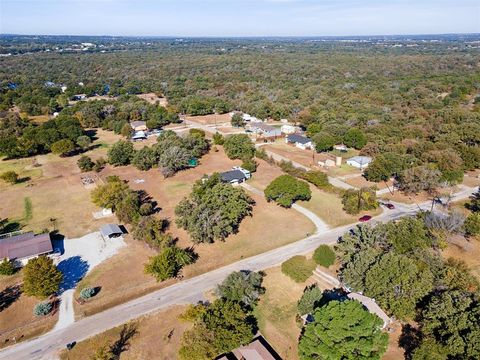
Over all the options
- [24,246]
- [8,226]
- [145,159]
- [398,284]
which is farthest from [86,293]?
[145,159]

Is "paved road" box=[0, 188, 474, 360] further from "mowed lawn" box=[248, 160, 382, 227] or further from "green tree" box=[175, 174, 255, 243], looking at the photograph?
"green tree" box=[175, 174, 255, 243]

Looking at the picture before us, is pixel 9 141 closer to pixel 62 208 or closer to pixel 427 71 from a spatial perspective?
pixel 62 208

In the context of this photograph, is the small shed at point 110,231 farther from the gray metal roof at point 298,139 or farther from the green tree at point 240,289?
the gray metal roof at point 298,139

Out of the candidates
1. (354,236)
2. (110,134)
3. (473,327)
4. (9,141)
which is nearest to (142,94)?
(110,134)

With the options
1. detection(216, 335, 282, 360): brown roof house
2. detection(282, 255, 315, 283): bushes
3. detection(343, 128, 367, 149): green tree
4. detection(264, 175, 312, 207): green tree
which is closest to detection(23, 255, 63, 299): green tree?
detection(216, 335, 282, 360): brown roof house

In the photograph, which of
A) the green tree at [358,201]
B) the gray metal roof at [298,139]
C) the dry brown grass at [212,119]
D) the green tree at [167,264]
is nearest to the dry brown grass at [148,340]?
the green tree at [167,264]

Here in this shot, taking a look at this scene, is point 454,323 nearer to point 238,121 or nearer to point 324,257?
point 324,257
